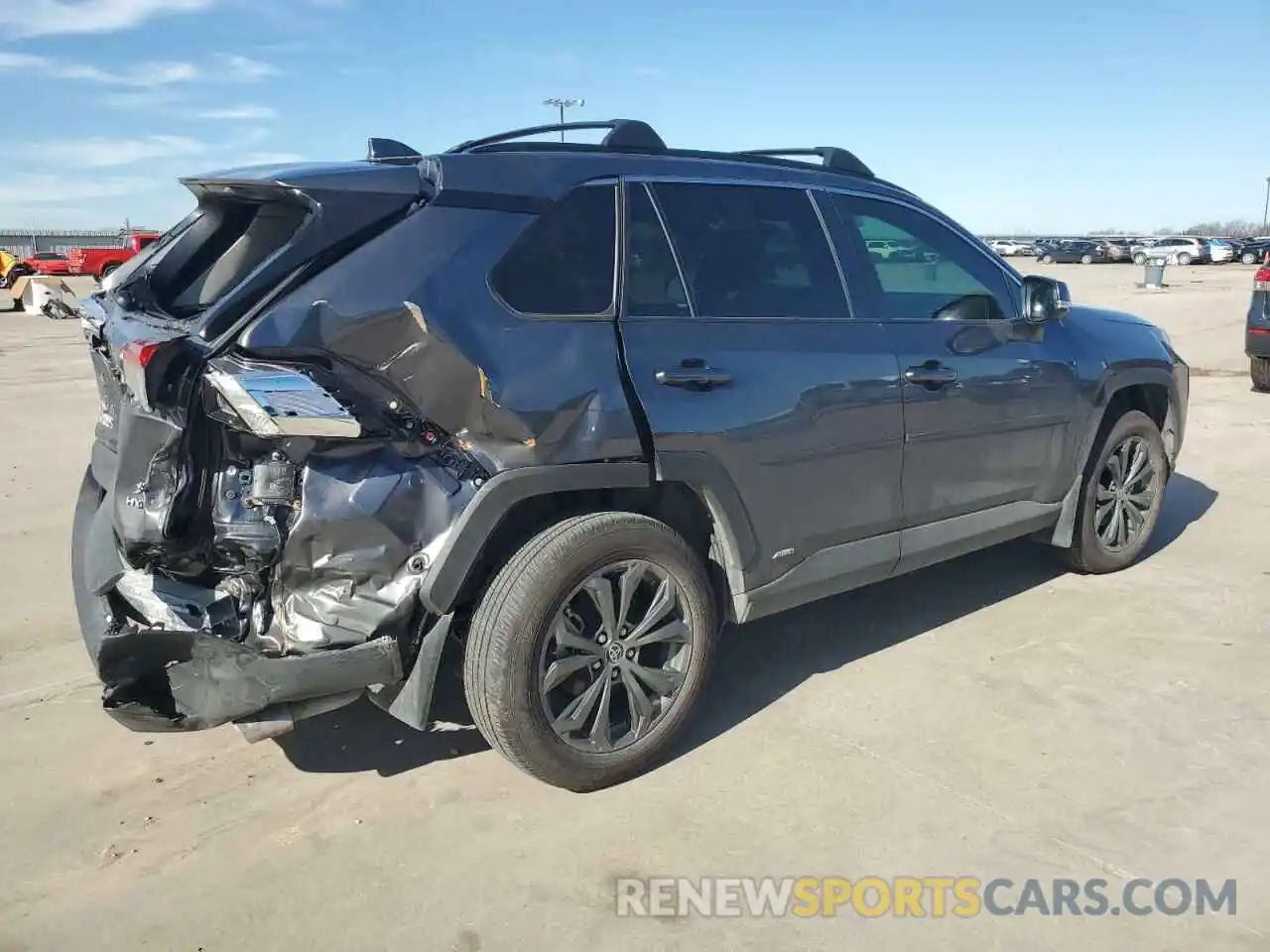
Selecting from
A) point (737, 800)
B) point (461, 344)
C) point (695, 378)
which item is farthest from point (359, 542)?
point (737, 800)

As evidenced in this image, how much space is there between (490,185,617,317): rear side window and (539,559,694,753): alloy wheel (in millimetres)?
826

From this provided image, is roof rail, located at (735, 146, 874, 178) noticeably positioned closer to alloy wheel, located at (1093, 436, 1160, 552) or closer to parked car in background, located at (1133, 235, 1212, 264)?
alloy wheel, located at (1093, 436, 1160, 552)

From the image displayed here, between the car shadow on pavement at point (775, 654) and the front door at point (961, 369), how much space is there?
0.62m

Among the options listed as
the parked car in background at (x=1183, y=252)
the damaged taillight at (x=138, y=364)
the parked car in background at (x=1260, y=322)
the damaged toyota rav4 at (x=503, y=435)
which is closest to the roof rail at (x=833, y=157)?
the damaged toyota rav4 at (x=503, y=435)

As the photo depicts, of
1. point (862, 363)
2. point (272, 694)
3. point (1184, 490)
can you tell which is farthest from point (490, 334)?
point (1184, 490)

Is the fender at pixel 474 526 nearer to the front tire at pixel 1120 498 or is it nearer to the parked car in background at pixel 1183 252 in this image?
the front tire at pixel 1120 498

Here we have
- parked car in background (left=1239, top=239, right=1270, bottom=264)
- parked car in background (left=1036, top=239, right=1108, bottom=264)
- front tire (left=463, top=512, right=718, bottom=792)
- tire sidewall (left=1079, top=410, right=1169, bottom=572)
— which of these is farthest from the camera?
parked car in background (left=1036, top=239, right=1108, bottom=264)

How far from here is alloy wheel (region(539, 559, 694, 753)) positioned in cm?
310

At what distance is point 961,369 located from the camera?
407 centimetres

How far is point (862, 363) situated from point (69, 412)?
8650mm

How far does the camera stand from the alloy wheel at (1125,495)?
5.05 metres

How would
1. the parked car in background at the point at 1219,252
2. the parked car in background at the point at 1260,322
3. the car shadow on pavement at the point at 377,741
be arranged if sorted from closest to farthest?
the car shadow on pavement at the point at 377,741, the parked car in background at the point at 1260,322, the parked car in background at the point at 1219,252

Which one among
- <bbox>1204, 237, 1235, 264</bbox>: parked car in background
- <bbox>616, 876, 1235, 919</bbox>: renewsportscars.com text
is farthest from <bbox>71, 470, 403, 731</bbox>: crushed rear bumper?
<bbox>1204, 237, 1235, 264</bbox>: parked car in background

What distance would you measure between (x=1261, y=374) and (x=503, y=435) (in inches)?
416
